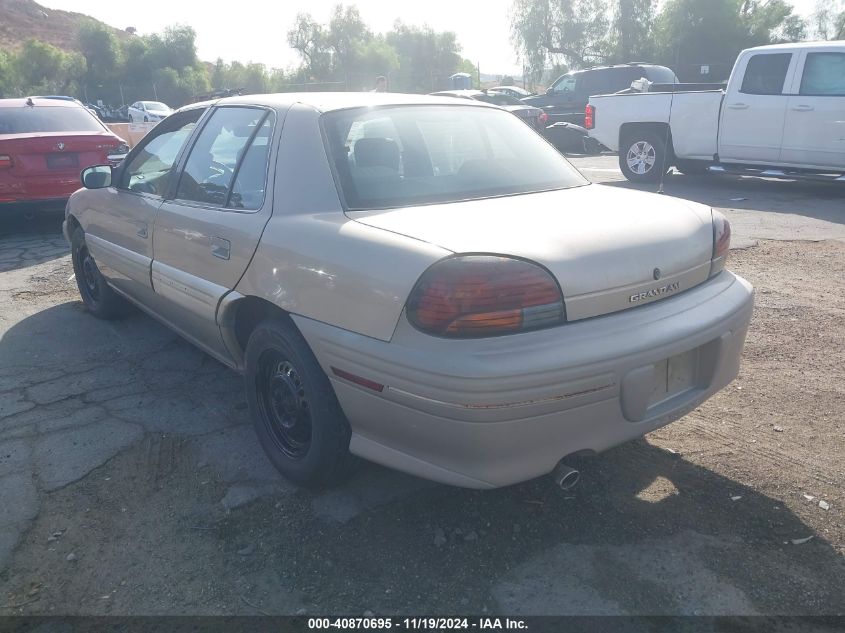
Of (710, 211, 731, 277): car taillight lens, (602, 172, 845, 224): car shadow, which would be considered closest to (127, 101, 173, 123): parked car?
(602, 172, 845, 224): car shadow

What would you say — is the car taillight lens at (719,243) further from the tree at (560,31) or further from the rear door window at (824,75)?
the tree at (560,31)

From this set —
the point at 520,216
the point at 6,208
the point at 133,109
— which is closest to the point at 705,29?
the point at 133,109

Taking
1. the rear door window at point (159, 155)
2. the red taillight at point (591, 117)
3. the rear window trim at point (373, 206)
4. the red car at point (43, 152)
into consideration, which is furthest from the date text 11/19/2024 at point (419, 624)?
the red taillight at point (591, 117)

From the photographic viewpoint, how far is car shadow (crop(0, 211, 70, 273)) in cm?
754

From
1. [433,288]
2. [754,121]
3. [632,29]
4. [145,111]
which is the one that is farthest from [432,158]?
[632,29]

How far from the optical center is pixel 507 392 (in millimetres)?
2287

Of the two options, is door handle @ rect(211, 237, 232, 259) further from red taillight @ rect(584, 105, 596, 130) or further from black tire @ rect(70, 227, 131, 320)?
red taillight @ rect(584, 105, 596, 130)

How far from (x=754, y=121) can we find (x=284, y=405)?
30.2 ft

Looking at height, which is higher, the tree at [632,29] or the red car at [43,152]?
the tree at [632,29]

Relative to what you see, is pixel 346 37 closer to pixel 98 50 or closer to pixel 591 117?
pixel 98 50

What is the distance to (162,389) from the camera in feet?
14.1

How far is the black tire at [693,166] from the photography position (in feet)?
36.7

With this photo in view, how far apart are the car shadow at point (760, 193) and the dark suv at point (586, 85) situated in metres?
5.55

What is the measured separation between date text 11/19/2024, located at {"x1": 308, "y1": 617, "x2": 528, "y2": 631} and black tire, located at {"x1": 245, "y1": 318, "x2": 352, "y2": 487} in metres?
0.71
